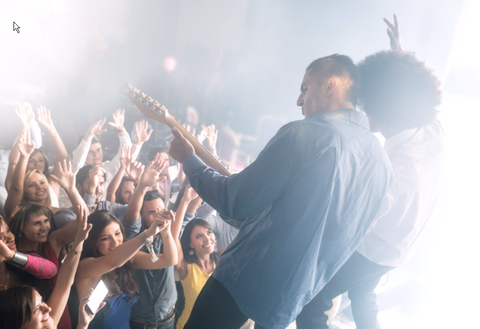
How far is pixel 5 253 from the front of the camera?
1035mm

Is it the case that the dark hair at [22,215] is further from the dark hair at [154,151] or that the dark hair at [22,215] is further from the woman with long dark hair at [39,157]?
the dark hair at [154,151]

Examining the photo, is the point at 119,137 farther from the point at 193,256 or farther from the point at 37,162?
the point at 193,256

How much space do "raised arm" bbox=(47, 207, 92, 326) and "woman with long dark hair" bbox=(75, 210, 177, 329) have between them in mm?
63

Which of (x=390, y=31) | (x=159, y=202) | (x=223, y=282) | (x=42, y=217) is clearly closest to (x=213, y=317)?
(x=223, y=282)

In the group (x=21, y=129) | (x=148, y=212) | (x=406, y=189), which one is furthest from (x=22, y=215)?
(x=406, y=189)

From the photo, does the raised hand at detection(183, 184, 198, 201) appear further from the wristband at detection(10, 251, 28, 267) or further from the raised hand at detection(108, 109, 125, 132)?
the wristband at detection(10, 251, 28, 267)

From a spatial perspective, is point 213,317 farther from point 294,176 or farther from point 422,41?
point 422,41

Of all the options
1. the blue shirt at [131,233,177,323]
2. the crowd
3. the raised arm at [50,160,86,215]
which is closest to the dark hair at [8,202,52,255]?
the crowd

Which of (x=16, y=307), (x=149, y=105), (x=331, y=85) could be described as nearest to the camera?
(x=331, y=85)

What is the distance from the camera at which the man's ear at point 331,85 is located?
0.85 metres

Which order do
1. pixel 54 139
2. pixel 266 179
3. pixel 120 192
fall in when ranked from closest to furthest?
1. pixel 266 179
2. pixel 54 139
3. pixel 120 192

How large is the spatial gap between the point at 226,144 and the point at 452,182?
1.70m

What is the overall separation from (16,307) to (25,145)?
716 millimetres

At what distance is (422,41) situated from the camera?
1672 millimetres
